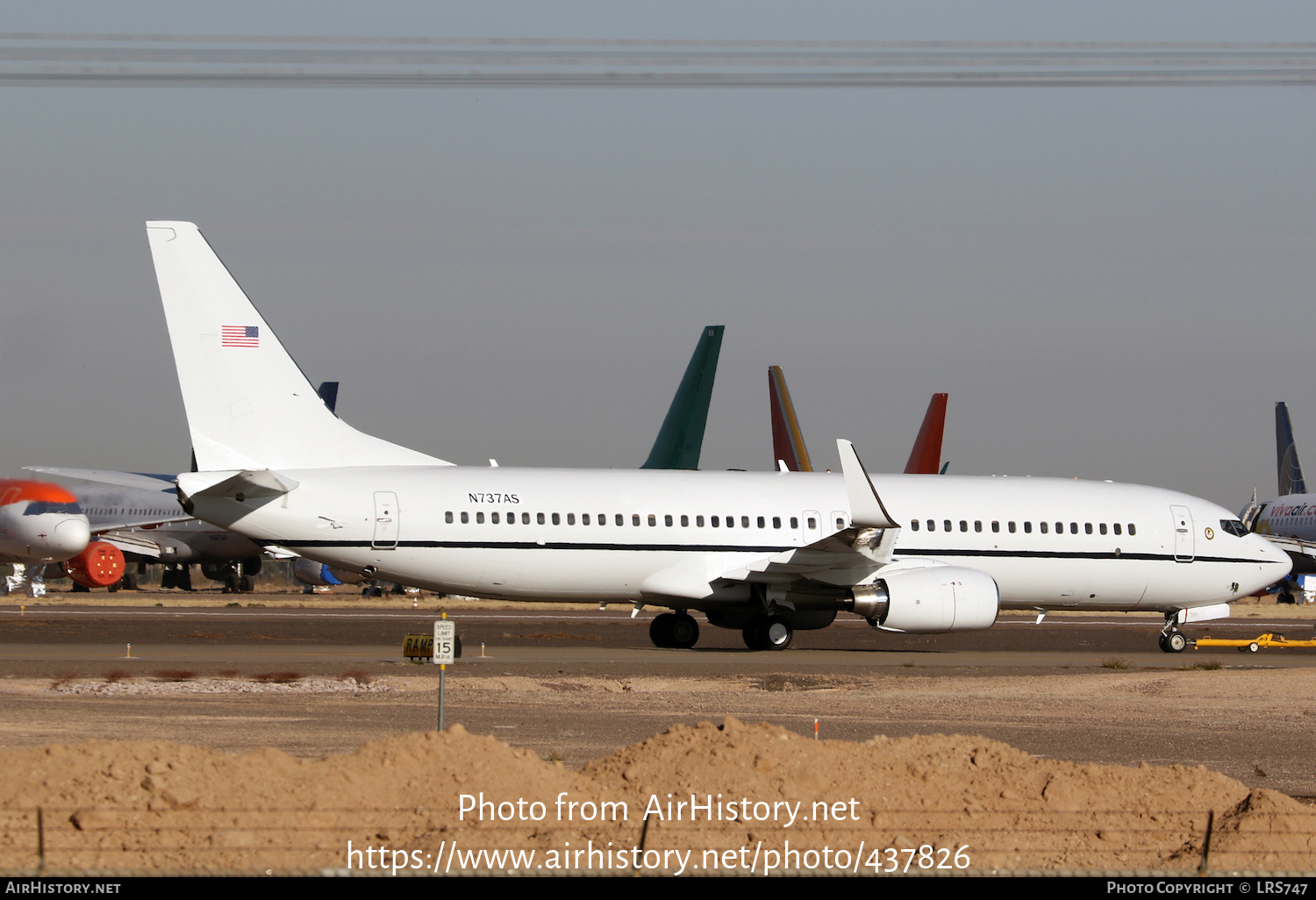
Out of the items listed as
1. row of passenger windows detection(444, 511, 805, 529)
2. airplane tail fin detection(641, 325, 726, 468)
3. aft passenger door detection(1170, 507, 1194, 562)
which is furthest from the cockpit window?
aft passenger door detection(1170, 507, 1194, 562)

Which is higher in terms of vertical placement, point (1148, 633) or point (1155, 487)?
point (1155, 487)

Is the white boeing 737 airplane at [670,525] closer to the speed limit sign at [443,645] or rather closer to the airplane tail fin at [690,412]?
the speed limit sign at [443,645]

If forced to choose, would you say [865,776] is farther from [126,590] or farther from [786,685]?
[126,590]

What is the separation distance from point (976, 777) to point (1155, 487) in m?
21.7

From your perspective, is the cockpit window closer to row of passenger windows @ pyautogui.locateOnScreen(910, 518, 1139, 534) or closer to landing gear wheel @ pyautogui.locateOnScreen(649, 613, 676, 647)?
landing gear wheel @ pyautogui.locateOnScreen(649, 613, 676, 647)

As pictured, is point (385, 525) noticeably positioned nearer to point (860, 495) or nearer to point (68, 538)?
point (860, 495)

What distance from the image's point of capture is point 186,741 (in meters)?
13.5

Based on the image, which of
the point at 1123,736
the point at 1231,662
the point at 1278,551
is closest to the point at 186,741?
the point at 1123,736

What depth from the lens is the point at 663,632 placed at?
91.2 feet

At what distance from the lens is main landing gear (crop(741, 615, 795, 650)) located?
2662 cm

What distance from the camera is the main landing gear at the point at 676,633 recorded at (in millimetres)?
27703

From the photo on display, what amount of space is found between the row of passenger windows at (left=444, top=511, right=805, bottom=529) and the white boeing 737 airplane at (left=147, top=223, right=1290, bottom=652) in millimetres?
35

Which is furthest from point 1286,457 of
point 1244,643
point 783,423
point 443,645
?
point 443,645

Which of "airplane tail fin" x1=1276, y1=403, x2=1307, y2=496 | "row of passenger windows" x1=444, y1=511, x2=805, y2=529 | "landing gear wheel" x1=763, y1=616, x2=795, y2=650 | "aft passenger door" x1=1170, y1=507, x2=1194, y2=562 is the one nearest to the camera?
"row of passenger windows" x1=444, y1=511, x2=805, y2=529
